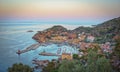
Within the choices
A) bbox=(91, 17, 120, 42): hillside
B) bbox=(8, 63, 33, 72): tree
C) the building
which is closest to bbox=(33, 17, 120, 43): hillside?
bbox=(91, 17, 120, 42): hillside

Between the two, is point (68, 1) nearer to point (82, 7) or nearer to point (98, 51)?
point (82, 7)

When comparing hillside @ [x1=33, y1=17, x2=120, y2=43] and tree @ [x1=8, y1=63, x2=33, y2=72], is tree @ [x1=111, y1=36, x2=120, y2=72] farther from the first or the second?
tree @ [x1=8, y1=63, x2=33, y2=72]

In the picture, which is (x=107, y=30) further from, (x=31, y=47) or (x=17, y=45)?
(x=17, y=45)

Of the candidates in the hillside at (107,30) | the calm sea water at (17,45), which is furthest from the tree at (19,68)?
the hillside at (107,30)

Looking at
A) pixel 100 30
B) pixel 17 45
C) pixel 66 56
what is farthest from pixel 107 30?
pixel 17 45

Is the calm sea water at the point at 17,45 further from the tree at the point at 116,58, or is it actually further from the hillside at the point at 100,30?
the tree at the point at 116,58

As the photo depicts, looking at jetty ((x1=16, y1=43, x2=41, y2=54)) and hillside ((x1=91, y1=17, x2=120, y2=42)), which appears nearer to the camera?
jetty ((x1=16, y1=43, x2=41, y2=54))

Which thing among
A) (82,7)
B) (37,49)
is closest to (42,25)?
(37,49)

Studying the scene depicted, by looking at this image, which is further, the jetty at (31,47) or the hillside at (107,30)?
the hillside at (107,30)
